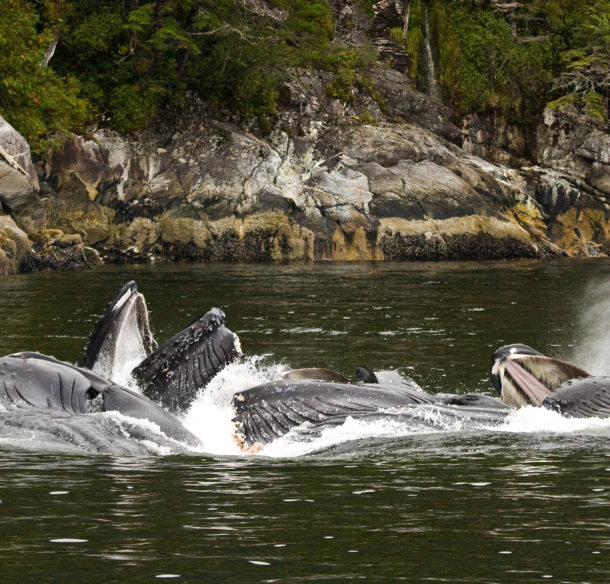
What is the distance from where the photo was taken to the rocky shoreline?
53.7 metres

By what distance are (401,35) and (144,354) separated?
5530 centimetres

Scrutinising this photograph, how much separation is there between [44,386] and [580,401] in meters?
5.47

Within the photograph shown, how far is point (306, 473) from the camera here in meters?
10.9

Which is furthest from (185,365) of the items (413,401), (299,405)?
(413,401)

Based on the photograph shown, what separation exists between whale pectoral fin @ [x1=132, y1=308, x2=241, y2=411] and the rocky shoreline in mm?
35332

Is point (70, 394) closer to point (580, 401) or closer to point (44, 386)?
point (44, 386)

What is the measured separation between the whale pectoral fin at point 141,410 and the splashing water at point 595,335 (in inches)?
348

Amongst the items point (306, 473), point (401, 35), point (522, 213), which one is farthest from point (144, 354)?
point (401, 35)

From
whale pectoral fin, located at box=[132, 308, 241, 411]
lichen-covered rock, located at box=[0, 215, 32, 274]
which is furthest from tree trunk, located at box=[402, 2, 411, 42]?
whale pectoral fin, located at box=[132, 308, 241, 411]

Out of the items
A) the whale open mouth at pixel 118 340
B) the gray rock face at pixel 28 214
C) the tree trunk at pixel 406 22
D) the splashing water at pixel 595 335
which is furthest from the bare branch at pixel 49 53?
the whale open mouth at pixel 118 340

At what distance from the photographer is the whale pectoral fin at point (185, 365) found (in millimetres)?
13156

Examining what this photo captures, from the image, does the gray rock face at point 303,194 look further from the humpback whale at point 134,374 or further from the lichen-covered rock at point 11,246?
the humpback whale at point 134,374

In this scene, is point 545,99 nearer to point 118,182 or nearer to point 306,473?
point 118,182

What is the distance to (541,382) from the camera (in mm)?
14109
